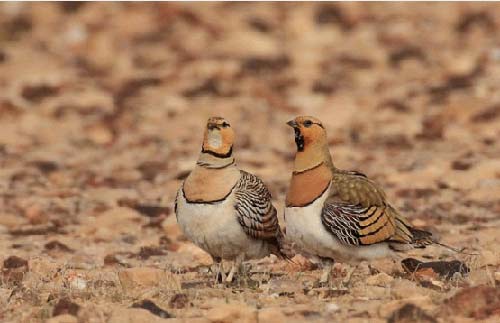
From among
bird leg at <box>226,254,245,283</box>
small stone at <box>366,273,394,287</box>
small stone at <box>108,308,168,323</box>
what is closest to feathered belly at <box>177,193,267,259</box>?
bird leg at <box>226,254,245,283</box>

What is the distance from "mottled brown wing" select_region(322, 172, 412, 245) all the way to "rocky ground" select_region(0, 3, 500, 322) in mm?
289

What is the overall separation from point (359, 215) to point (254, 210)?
63cm

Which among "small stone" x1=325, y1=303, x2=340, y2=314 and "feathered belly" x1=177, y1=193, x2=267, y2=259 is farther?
"feathered belly" x1=177, y1=193, x2=267, y2=259

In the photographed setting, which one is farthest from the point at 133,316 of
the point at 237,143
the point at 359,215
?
the point at 237,143

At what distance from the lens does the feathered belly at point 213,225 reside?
685 cm

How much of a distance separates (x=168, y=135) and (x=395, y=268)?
6720 mm

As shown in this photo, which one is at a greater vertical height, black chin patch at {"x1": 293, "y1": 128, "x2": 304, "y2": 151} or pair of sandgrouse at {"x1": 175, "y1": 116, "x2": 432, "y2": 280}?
black chin patch at {"x1": 293, "y1": 128, "x2": 304, "y2": 151}

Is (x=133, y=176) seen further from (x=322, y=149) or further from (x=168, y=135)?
(x=322, y=149)

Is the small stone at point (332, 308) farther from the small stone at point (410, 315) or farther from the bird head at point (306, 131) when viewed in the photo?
the bird head at point (306, 131)

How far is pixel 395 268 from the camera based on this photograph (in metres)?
7.82

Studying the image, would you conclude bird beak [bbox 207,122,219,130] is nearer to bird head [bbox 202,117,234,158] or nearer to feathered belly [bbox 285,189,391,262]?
bird head [bbox 202,117,234,158]

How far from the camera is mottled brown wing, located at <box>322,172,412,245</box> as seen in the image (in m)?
6.71

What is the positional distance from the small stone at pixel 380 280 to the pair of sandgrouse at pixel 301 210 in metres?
0.13

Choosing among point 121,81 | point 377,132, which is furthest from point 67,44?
point 377,132
